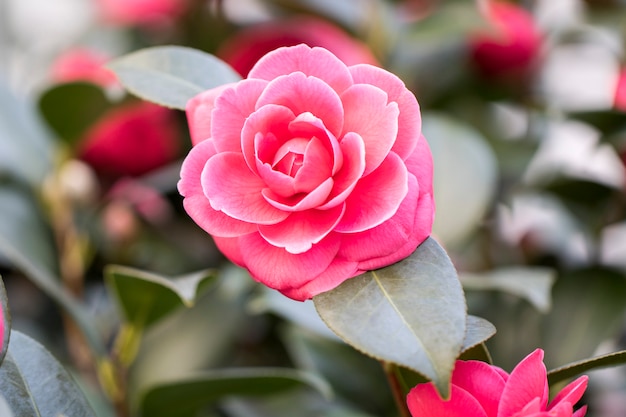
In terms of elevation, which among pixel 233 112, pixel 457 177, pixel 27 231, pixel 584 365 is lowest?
pixel 27 231

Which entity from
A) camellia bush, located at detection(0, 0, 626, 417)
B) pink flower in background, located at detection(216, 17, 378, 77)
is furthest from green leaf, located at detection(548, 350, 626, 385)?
pink flower in background, located at detection(216, 17, 378, 77)

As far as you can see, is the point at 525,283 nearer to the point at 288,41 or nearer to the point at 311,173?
the point at 311,173

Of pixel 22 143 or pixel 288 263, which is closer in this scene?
pixel 288 263

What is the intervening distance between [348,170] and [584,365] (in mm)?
165

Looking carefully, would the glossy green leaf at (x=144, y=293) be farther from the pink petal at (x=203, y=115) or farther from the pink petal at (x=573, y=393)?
the pink petal at (x=573, y=393)

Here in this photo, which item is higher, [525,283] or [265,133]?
[265,133]

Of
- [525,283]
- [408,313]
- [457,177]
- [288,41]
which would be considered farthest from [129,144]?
[408,313]

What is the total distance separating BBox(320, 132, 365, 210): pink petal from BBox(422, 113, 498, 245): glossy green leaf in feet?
1.20

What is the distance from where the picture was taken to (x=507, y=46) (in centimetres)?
100

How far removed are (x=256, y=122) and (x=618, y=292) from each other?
53 cm

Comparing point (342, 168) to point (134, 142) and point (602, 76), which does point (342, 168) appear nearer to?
point (134, 142)

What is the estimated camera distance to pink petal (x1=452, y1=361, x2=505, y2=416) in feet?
1.24

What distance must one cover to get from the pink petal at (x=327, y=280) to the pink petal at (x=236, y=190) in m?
0.04

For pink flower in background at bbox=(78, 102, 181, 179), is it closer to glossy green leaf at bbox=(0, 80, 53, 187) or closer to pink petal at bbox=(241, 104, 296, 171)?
glossy green leaf at bbox=(0, 80, 53, 187)
